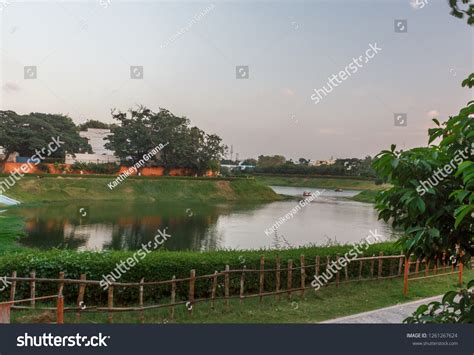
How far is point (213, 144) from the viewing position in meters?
27.9

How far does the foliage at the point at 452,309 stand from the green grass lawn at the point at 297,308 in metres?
3.08

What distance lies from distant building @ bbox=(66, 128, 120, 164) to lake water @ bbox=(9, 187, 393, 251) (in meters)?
6.84

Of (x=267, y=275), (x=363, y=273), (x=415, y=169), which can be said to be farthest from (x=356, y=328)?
(x=363, y=273)

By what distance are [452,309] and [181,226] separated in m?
14.4

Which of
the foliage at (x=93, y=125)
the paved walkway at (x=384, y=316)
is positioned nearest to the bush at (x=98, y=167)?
the foliage at (x=93, y=125)

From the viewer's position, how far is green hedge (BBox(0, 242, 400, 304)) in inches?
201

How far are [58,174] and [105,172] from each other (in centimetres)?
380

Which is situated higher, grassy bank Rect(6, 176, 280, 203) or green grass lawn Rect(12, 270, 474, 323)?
grassy bank Rect(6, 176, 280, 203)

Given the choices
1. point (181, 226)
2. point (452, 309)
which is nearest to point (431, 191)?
point (452, 309)

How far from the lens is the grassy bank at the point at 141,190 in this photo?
71.1 feet

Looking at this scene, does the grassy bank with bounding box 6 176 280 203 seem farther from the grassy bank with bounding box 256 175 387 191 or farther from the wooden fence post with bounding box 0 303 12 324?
the wooden fence post with bounding box 0 303 12 324

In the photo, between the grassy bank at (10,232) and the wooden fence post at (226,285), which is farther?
the grassy bank at (10,232)

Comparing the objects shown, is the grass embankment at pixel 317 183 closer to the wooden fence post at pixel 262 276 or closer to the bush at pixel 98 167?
the bush at pixel 98 167

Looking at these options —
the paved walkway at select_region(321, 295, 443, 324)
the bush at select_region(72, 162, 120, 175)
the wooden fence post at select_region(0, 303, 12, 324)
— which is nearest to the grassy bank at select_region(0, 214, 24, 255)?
the wooden fence post at select_region(0, 303, 12, 324)
